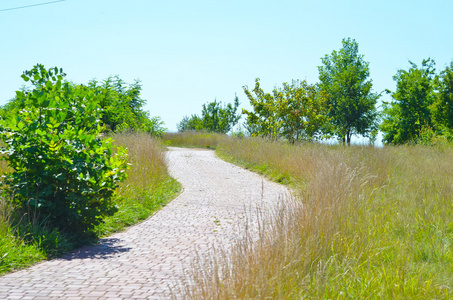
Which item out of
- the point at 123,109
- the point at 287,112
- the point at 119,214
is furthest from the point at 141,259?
the point at 287,112

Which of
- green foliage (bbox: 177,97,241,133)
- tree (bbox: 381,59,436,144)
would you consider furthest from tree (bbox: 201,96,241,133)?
tree (bbox: 381,59,436,144)

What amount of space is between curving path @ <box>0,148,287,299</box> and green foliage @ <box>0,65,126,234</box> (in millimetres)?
742

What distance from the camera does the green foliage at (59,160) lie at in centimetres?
673

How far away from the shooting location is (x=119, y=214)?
8.79 metres

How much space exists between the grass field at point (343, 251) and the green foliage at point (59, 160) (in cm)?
253

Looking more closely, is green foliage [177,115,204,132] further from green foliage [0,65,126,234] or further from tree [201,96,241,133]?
green foliage [0,65,126,234]

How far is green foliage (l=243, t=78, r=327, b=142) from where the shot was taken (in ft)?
96.1

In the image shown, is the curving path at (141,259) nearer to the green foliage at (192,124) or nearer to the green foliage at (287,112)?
the green foliage at (287,112)

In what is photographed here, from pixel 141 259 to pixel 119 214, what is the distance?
291 centimetres

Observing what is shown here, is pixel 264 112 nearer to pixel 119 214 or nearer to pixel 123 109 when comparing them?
pixel 123 109

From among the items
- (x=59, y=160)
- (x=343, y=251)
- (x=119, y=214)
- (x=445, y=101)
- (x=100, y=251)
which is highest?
(x=445, y=101)

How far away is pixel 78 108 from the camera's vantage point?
7219 mm

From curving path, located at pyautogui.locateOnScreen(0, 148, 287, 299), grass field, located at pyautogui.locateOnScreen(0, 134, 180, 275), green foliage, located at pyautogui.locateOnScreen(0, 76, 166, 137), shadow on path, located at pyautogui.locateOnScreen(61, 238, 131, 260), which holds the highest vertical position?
green foliage, located at pyautogui.locateOnScreen(0, 76, 166, 137)

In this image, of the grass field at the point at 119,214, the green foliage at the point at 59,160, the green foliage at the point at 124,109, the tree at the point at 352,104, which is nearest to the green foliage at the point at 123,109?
the green foliage at the point at 124,109
